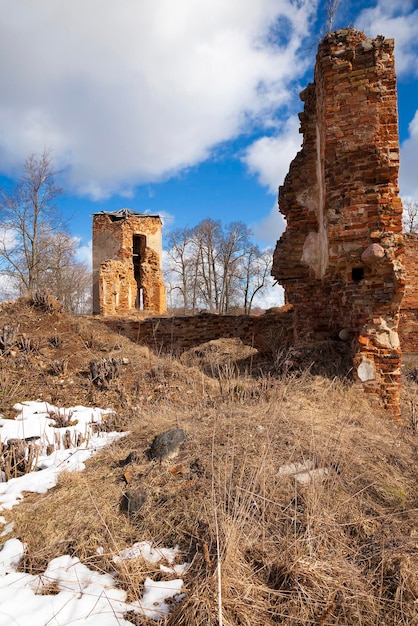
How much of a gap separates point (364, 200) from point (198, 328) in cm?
670

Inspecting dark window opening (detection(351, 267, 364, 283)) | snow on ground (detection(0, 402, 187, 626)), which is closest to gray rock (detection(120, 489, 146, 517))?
snow on ground (detection(0, 402, 187, 626))

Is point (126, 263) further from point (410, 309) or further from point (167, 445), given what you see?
point (167, 445)

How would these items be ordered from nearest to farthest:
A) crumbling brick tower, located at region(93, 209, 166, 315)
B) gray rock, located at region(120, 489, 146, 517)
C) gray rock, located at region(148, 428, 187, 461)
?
1. gray rock, located at region(120, 489, 146, 517)
2. gray rock, located at region(148, 428, 187, 461)
3. crumbling brick tower, located at region(93, 209, 166, 315)

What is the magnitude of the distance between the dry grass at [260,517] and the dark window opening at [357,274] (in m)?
2.36

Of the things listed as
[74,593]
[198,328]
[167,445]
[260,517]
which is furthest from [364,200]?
[198,328]

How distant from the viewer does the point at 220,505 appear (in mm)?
2463

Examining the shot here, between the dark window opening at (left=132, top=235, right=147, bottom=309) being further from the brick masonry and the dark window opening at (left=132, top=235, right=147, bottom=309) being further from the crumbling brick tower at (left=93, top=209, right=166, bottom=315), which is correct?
the brick masonry

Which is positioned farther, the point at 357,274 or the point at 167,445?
the point at 357,274

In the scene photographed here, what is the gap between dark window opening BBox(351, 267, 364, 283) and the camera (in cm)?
591

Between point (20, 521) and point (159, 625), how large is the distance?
4.76 feet

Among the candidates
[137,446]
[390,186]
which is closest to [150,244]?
[390,186]

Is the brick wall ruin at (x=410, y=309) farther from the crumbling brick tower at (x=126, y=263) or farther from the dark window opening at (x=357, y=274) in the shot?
the crumbling brick tower at (x=126, y=263)

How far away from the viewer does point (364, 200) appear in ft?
18.6

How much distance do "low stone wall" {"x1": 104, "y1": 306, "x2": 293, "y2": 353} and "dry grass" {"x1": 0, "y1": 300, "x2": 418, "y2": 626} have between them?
6993 millimetres
